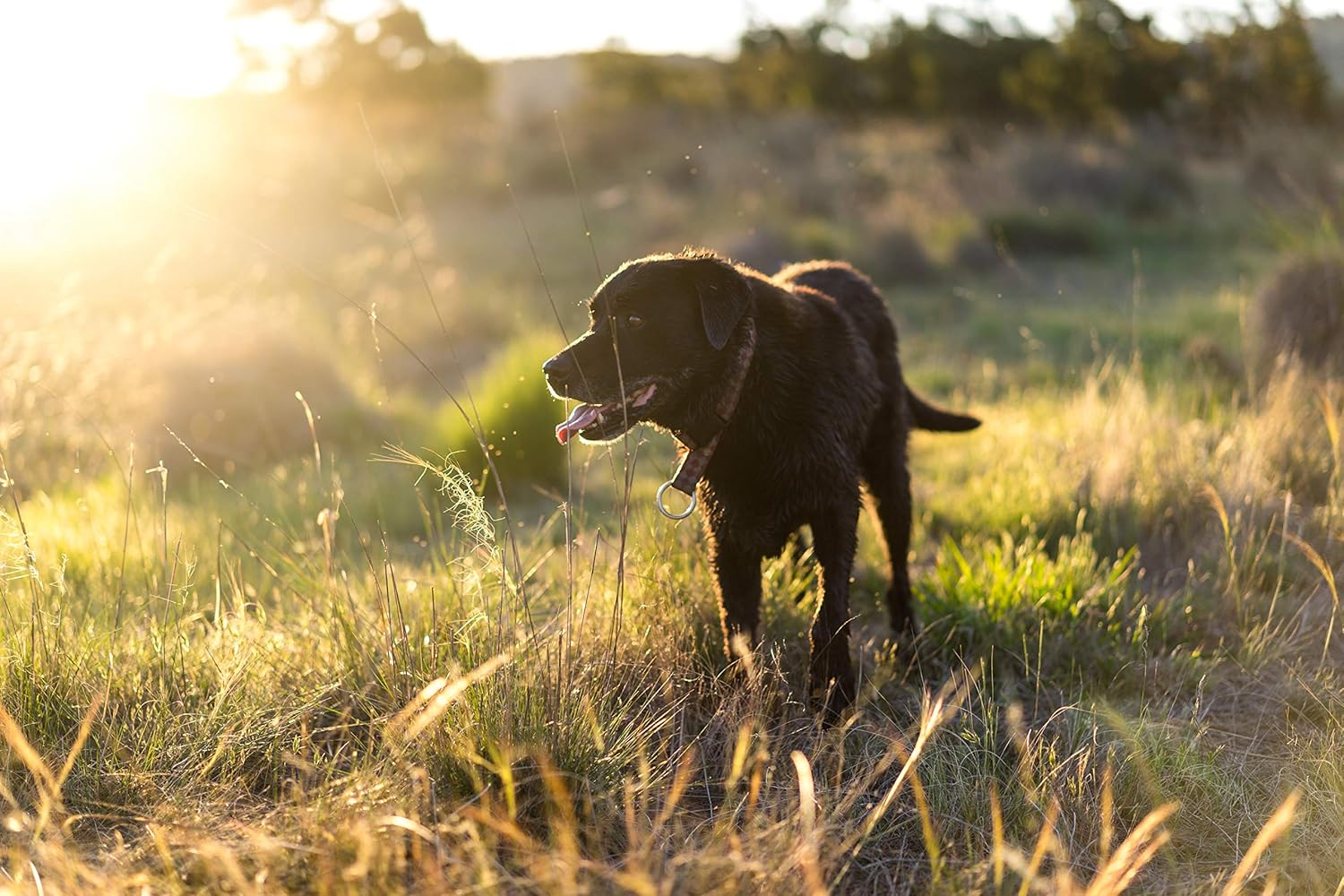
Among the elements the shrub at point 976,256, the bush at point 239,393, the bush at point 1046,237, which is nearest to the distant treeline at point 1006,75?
the bush at point 1046,237

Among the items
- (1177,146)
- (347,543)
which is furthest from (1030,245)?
(347,543)

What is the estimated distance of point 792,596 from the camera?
4.00 meters

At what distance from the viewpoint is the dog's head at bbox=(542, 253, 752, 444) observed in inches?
122

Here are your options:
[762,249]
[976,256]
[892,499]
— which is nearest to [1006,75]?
[976,256]

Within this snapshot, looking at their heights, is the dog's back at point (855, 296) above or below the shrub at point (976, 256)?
above

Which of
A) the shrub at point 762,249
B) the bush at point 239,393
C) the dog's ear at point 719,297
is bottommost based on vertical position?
the bush at point 239,393

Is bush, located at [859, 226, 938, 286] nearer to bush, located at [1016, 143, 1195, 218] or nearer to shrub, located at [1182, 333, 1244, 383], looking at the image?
bush, located at [1016, 143, 1195, 218]

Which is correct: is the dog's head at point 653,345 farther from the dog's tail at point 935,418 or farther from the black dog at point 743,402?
the dog's tail at point 935,418

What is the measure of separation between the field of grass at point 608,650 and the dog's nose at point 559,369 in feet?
0.81

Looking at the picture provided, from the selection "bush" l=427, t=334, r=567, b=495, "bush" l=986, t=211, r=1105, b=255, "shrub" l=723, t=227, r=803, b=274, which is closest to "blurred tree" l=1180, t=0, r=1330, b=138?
"bush" l=986, t=211, r=1105, b=255

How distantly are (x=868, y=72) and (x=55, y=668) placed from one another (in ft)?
92.6

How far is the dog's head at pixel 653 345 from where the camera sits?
10.2ft

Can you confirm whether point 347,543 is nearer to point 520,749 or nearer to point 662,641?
point 662,641

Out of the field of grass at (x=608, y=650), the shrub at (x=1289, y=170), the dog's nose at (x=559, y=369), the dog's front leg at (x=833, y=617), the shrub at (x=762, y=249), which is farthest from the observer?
the shrub at (x=1289, y=170)
